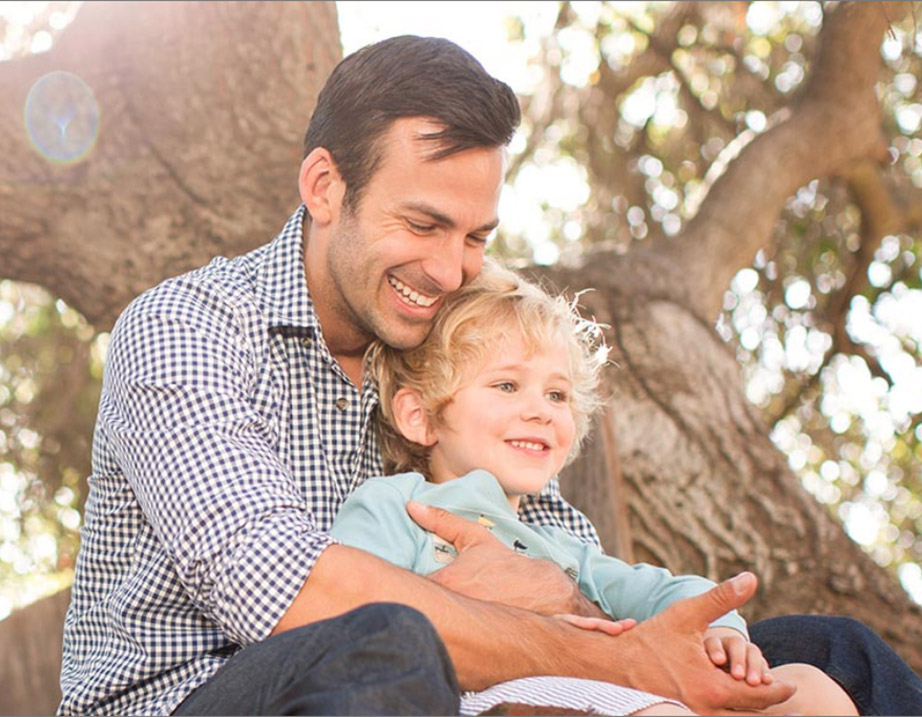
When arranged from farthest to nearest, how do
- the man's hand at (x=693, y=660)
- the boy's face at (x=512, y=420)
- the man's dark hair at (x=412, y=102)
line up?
1. the man's dark hair at (x=412, y=102)
2. the boy's face at (x=512, y=420)
3. the man's hand at (x=693, y=660)

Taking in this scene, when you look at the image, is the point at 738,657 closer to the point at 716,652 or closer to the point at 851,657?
the point at 716,652

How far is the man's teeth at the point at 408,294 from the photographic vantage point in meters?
3.55

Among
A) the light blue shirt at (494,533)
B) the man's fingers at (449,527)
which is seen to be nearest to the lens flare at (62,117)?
the light blue shirt at (494,533)

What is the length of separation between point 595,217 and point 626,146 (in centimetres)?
50

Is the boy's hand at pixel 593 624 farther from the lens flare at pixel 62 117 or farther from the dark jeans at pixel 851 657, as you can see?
the lens flare at pixel 62 117

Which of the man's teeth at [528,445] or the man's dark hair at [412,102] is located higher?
the man's dark hair at [412,102]

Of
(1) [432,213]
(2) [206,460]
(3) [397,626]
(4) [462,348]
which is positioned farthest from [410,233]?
(3) [397,626]

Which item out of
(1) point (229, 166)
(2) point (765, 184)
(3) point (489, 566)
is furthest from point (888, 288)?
(3) point (489, 566)

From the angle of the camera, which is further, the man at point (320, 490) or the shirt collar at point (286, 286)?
the shirt collar at point (286, 286)

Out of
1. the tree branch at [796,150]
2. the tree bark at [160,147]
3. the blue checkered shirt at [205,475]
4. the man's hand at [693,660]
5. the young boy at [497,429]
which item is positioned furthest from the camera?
the tree branch at [796,150]

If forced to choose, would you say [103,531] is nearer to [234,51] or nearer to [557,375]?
[557,375]

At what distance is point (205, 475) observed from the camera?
2742 mm

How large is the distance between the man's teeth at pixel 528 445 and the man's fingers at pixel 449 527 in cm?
38

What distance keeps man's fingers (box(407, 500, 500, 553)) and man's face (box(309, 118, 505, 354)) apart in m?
0.60
